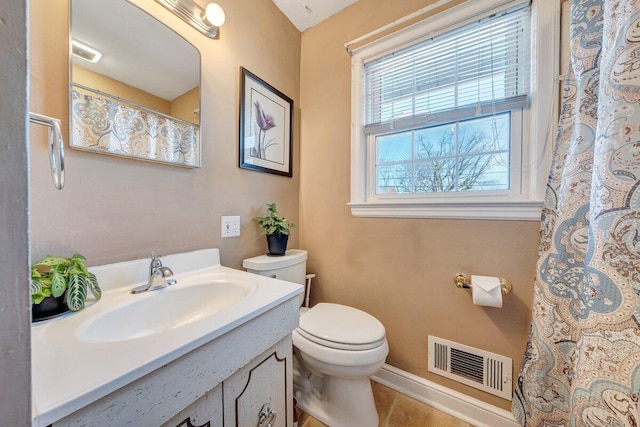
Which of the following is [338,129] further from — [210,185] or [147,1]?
[147,1]

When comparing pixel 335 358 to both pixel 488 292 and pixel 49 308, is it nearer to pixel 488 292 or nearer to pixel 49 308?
pixel 488 292

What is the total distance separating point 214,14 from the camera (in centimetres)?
104

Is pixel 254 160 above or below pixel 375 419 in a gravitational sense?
above

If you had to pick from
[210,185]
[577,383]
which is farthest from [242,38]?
[577,383]

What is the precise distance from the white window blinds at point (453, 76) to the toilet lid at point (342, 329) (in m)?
1.07

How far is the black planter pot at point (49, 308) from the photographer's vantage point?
565mm

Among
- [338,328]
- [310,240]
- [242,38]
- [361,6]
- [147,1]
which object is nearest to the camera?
[147,1]

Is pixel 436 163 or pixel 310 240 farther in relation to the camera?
pixel 310 240

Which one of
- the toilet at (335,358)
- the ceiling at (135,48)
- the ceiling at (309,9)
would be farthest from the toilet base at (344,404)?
the ceiling at (309,9)

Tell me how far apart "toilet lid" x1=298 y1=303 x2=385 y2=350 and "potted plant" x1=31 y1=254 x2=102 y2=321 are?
80cm

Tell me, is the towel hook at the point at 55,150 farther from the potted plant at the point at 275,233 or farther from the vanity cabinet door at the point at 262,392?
the potted plant at the point at 275,233

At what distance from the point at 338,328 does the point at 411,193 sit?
818 mm

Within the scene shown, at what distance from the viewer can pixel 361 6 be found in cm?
141

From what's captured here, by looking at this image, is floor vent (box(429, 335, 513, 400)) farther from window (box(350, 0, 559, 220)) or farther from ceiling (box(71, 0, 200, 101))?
ceiling (box(71, 0, 200, 101))
